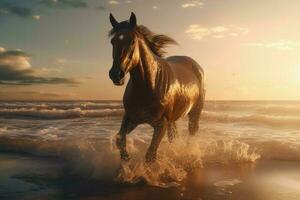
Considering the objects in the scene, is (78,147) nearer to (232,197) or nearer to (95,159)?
(95,159)

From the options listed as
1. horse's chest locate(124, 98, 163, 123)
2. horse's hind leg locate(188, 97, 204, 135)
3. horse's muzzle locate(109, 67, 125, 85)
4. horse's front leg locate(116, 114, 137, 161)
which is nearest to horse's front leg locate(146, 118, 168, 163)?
horse's chest locate(124, 98, 163, 123)

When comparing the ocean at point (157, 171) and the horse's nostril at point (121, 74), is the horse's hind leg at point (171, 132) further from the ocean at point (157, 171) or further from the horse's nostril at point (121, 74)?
the horse's nostril at point (121, 74)

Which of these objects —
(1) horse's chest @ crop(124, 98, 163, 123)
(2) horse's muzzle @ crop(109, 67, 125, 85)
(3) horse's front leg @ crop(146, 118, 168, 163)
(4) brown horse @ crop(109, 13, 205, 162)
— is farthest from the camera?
(3) horse's front leg @ crop(146, 118, 168, 163)

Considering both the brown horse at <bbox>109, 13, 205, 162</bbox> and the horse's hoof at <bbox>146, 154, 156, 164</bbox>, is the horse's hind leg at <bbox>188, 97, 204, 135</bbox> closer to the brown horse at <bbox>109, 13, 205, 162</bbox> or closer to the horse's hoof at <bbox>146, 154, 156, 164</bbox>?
the brown horse at <bbox>109, 13, 205, 162</bbox>

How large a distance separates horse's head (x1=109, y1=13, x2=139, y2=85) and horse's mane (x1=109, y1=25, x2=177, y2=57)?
0.88 feet

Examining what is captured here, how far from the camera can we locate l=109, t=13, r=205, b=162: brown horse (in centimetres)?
455

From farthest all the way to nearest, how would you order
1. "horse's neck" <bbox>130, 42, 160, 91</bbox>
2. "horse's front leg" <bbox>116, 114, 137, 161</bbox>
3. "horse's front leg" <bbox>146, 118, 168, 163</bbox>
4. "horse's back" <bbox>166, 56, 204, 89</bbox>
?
1. "horse's back" <bbox>166, 56, 204, 89</bbox>
2. "horse's front leg" <bbox>116, 114, 137, 161</bbox>
3. "horse's front leg" <bbox>146, 118, 168, 163</bbox>
4. "horse's neck" <bbox>130, 42, 160, 91</bbox>

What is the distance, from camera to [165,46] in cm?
631

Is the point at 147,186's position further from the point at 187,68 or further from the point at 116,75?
the point at 187,68

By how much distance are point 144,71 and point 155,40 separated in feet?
3.21

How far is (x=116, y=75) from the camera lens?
4.28 m

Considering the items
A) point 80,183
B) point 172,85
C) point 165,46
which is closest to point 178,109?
point 172,85

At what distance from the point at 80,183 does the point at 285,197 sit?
9.72ft

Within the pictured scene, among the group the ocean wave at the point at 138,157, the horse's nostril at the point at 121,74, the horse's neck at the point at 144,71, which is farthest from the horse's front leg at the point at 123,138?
the horse's nostril at the point at 121,74
